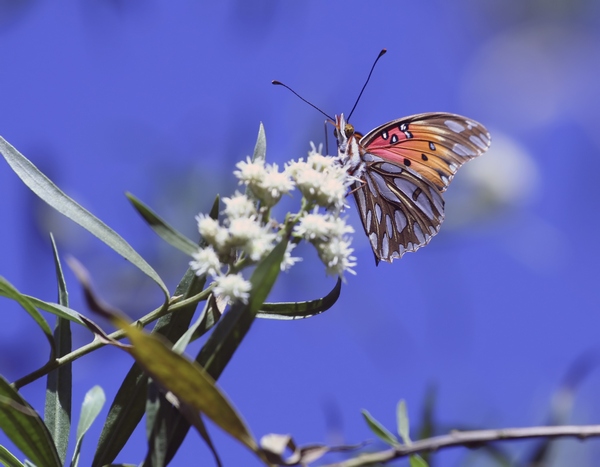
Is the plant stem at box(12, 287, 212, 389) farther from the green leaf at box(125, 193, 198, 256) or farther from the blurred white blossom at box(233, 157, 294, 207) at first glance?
the blurred white blossom at box(233, 157, 294, 207)

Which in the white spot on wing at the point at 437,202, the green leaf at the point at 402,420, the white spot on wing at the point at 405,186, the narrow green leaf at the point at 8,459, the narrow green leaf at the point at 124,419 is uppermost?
the white spot on wing at the point at 405,186

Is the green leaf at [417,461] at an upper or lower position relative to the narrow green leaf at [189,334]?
lower

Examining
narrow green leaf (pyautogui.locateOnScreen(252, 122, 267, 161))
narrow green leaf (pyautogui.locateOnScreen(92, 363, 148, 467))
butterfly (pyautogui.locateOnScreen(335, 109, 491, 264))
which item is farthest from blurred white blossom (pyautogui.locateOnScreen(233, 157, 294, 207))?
butterfly (pyautogui.locateOnScreen(335, 109, 491, 264))

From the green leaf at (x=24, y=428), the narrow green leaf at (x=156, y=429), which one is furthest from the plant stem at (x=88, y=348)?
the narrow green leaf at (x=156, y=429)

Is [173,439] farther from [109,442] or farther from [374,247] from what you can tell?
[374,247]

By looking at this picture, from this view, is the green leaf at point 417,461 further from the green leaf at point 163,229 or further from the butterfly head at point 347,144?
the butterfly head at point 347,144

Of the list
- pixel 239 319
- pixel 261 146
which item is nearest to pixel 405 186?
pixel 261 146

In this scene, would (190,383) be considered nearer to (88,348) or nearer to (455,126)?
(88,348)
